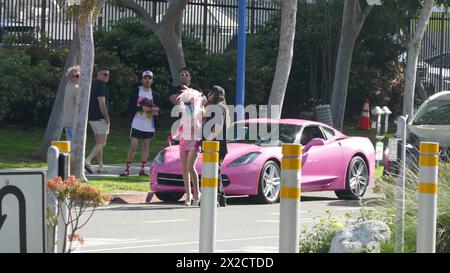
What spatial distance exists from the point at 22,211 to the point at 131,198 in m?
10.4

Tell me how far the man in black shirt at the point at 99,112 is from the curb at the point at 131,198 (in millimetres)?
2703

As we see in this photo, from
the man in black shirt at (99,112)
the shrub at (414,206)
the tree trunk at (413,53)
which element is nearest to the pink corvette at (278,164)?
the man in black shirt at (99,112)

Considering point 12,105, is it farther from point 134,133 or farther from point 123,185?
point 123,185

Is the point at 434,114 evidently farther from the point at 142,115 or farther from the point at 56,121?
the point at 56,121

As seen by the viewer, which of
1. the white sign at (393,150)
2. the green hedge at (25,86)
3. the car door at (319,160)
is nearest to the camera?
the white sign at (393,150)

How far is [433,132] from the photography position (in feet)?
55.6

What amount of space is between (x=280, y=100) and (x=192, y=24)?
33.4 feet

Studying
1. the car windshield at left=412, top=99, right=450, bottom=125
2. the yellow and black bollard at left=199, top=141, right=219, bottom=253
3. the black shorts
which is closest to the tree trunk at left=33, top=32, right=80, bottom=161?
the black shorts

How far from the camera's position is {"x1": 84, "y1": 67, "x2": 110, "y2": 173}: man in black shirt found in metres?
20.0

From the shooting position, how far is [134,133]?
786 inches

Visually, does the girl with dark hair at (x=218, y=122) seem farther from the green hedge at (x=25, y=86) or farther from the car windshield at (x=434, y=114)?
the green hedge at (x=25, y=86)

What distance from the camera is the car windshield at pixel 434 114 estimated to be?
17812mm

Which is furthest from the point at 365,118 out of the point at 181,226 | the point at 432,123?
the point at 181,226
